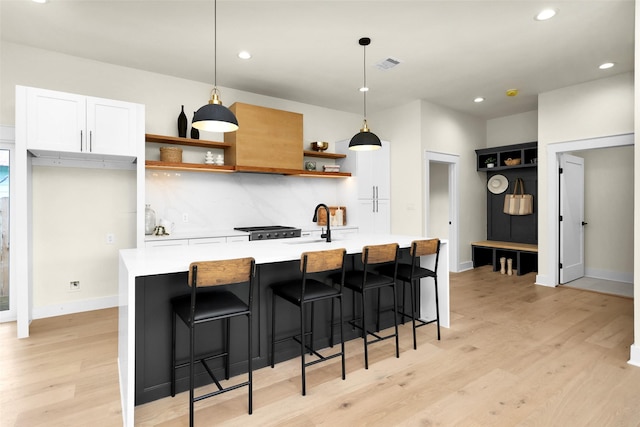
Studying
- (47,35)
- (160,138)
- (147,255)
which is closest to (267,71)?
(160,138)

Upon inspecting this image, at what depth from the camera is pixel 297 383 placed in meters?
2.39

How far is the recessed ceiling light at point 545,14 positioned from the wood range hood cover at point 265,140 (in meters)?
2.96

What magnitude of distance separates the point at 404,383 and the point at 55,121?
12.7 ft

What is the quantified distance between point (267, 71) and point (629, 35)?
3.80m

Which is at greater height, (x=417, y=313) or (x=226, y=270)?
(x=226, y=270)

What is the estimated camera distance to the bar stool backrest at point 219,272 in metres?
1.87

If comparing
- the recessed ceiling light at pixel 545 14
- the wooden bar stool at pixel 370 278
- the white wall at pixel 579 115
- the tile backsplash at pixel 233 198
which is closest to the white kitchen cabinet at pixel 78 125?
the tile backsplash at pixel 233 198

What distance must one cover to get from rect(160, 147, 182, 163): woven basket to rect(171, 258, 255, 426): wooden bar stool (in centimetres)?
242

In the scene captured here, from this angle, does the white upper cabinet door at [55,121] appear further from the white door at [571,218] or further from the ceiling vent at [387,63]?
the white door at [571,218]

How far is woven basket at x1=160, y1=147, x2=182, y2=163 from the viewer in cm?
417

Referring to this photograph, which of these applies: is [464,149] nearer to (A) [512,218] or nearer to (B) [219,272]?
(A) [512,218]

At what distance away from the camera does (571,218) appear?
5371 mm

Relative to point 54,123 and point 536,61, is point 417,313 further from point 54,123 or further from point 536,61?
point 54,123

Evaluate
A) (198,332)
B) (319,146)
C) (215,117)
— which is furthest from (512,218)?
(198,332)
